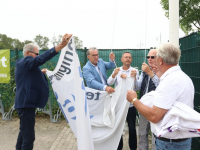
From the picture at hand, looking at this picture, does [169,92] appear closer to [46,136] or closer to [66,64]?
[66,64]

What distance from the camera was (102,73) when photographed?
3.82 m

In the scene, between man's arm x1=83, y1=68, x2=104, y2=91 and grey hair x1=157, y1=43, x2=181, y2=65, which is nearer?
grey hair x1=157, y1=43, x2=181, y2=65

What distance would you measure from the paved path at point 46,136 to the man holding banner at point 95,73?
66.0 inches

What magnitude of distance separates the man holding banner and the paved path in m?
1.68

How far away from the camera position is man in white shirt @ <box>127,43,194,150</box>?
5.58 ft

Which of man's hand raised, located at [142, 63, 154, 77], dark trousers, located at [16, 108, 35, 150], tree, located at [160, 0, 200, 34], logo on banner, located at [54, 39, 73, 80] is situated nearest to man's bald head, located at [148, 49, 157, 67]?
man's hand raised, located at [142, 63, 154, 77]

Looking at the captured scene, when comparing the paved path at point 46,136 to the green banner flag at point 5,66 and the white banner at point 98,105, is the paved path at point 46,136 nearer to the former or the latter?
the white banner at point 98,105

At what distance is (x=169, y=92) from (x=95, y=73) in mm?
2093

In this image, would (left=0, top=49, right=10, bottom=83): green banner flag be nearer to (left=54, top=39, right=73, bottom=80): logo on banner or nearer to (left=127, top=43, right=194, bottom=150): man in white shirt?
(left=54, top=39, right=73, bottom=80): logo on banner

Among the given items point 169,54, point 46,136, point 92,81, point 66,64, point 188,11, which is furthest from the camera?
point 188,11

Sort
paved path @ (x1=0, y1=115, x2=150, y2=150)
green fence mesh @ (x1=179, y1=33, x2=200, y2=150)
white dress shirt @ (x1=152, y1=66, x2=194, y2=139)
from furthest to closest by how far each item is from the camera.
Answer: paved path @ (x1=0, y1=115, x2=150, y2=150)
green fence mesh @ (x1=179, y1=33, x2=200, y2=150)
white dress shirt @ (x1=152, y1=66, x2=194, y2=139)

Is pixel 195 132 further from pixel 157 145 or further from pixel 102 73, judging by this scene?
pixel 102 73

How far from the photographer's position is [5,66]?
717 centimetres

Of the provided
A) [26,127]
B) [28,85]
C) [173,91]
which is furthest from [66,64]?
[173,91]
